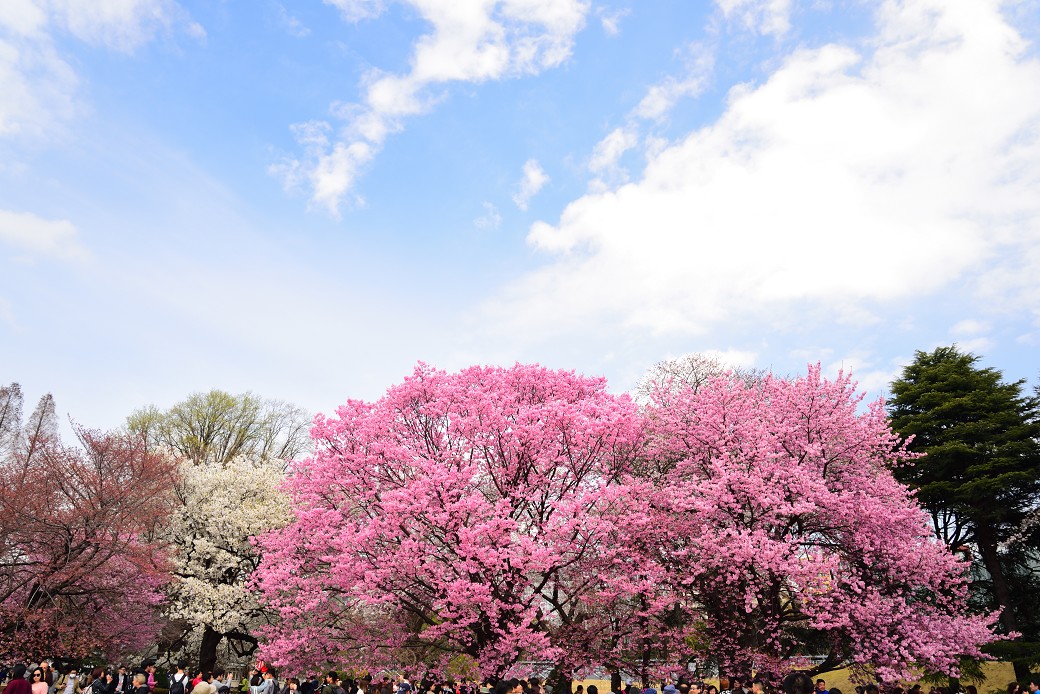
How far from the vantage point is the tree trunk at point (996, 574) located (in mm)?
26891

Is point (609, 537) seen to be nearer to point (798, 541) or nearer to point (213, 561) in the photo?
point (798, 541)

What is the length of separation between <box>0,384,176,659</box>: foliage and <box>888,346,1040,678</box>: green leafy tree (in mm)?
31633

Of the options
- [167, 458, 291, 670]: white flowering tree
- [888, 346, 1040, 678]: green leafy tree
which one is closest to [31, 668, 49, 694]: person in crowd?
[167, 458, 291, 670]: white flowering tree

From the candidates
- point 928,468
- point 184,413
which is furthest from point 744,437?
point 184,413

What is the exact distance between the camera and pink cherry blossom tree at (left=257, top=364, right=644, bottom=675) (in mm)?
20141

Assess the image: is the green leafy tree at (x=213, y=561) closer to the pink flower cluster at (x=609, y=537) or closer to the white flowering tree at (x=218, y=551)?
the white flowering tree at (x=218, y=551)

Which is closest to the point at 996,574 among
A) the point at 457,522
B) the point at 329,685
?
the point at 457,522

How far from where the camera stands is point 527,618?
1975 centimetres

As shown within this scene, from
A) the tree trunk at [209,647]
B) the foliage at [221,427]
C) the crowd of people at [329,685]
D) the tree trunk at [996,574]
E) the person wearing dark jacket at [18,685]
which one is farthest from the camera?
the foliage at [221,427]

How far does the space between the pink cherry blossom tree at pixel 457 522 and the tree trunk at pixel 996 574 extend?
56.2ft

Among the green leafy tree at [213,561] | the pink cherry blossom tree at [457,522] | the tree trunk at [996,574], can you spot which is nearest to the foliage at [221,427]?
the green leafy tree at [213,561]

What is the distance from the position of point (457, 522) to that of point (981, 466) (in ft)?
72.2

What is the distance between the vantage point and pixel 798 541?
804 inches

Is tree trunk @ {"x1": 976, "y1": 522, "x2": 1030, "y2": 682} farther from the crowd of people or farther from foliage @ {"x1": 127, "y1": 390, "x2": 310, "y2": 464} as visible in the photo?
foliage @ {"x1": 127, "y1": 390, "x2": 310, "y2": 464}
